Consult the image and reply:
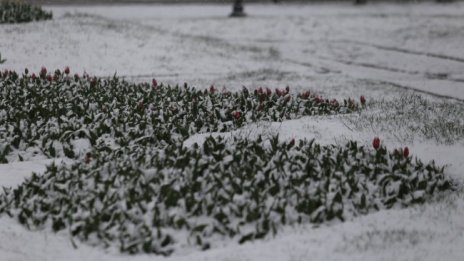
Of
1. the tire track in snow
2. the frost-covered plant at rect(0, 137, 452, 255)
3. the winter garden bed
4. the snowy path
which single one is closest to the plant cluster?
the winter garden bed

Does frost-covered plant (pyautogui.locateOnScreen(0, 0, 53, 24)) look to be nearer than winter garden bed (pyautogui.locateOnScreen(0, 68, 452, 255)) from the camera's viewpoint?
No

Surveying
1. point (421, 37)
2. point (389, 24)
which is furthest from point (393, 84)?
point (389, 24)

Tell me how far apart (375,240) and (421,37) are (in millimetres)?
17691

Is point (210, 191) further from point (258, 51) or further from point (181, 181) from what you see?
point (258, 51)

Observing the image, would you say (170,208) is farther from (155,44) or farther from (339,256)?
(155,44)

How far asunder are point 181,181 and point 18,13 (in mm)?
14278

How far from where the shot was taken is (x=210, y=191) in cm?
591

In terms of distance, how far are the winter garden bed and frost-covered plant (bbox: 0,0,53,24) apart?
10.5 m

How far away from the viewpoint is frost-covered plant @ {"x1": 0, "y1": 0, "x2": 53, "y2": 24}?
17844mm

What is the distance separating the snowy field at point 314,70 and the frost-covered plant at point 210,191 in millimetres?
174

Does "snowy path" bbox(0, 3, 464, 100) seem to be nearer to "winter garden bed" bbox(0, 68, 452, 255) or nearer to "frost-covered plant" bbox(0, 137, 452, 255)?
"winter garden bed" bbox(0, 68, 452, 255)

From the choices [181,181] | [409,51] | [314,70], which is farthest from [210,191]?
[409,51]

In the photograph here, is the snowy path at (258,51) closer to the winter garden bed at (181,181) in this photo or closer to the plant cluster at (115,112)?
the plant cluster at (115,112)

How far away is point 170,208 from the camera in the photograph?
18.6 ft
